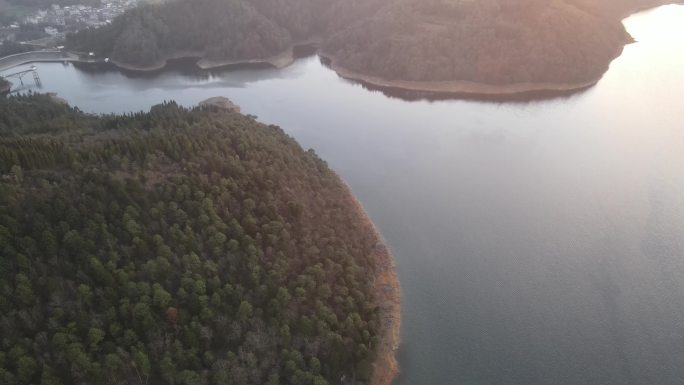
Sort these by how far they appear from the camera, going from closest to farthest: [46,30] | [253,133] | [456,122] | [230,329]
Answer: [230,329]
[253,133]
[456,122]
[46,30]

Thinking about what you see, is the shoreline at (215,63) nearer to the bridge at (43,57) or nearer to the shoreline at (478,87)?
the bridge at (43,57)

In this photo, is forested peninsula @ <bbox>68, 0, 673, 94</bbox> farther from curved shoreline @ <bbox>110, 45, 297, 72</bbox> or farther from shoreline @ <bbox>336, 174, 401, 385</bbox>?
shoreline @ <bbox>336, 174, 401, 385</bbox>

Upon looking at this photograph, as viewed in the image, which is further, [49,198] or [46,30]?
[46,30]

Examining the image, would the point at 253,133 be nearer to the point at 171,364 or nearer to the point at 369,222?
the point at 369,222

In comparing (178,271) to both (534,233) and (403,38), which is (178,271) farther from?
(403,38)

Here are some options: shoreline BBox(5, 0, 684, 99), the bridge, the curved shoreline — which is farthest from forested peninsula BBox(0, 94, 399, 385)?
the bridge

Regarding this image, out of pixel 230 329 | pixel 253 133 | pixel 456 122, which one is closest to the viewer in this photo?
pixel 230 329

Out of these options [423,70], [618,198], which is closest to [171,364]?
[618,198]
